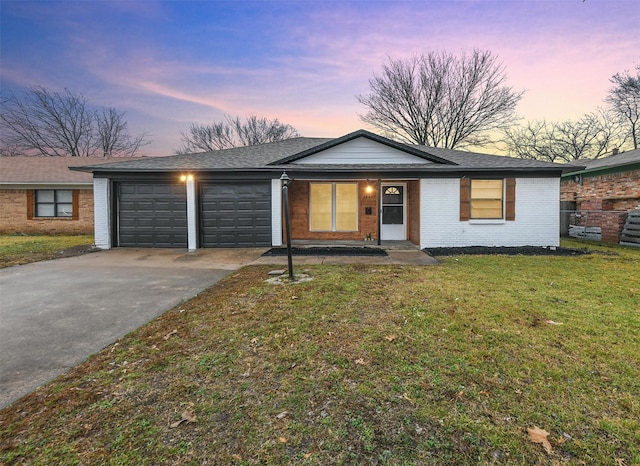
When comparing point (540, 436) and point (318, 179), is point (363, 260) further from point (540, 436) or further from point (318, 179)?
point (540, 436)

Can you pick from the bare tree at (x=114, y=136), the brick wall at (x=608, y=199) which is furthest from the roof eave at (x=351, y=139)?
the bare tree at (x=114, y=136)

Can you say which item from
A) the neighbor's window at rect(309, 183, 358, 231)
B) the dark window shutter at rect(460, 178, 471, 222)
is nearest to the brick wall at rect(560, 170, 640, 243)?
the dark window shutter at rect(460, 178, 471, 222)

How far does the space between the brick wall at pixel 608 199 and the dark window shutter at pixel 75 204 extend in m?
24.3

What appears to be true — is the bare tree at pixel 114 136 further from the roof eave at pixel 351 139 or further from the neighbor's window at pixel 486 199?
the neighbor's window at pixel 486 199

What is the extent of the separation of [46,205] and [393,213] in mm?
17880

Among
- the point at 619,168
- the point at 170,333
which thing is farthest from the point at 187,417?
the point at 619,168

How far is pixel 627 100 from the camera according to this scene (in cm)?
2317

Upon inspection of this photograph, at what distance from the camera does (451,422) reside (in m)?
2.07

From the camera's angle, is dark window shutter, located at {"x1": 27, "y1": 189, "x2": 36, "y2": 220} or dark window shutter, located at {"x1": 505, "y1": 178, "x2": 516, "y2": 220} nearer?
dark window shutter, located at {"x1": 505, "y1": 178, "x2": 516, "y2": 220}

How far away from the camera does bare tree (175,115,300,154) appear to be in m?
34.8

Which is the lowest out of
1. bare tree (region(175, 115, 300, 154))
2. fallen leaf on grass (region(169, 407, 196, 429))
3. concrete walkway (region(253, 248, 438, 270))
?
fallen leaf on grass (region(169, 407, 196, 429))

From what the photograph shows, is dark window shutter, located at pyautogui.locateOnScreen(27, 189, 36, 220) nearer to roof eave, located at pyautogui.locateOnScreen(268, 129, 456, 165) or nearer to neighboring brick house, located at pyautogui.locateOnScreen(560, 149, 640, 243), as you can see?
roof eave, located at pyautogui.locateOnScreen(268, 129, 456, 165)

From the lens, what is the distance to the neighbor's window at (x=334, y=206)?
12156mm

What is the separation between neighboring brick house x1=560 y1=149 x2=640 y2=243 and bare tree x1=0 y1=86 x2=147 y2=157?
38.1 meters
